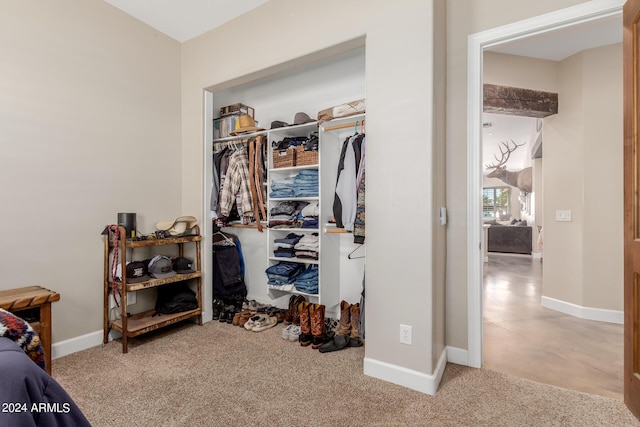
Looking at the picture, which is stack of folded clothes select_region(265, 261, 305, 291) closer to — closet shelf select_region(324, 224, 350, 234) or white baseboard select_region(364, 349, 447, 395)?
closet shelf select_region(324, 224, 350, 234)

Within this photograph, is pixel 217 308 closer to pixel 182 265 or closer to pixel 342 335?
pixel 182 265

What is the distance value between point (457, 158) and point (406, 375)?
1.47 metres

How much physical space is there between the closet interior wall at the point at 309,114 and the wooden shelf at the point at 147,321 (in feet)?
1.02

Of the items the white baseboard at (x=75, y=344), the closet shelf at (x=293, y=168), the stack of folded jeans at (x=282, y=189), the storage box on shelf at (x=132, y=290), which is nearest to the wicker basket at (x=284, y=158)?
the closet shelf at (x=293, y=168)

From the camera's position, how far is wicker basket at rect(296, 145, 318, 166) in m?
2.82

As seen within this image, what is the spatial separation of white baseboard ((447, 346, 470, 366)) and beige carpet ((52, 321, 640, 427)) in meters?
0.05

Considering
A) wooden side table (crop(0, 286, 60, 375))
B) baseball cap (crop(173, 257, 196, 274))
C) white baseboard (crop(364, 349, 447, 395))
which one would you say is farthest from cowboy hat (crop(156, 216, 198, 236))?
white baseboard (crop(364, 349, 447, 395))

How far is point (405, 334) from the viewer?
1.88 m

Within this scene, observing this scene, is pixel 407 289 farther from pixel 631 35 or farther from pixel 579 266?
pixel 579 266

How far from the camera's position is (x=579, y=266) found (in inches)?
126

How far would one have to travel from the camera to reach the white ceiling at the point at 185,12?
2492 millimetres

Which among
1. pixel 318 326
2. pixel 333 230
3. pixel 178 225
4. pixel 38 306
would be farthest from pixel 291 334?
pixel 38 306

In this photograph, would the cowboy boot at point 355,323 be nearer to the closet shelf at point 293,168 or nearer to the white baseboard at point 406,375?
the white baseboard at point 406,375

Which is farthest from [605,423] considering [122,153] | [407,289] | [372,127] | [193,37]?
[193,37]
